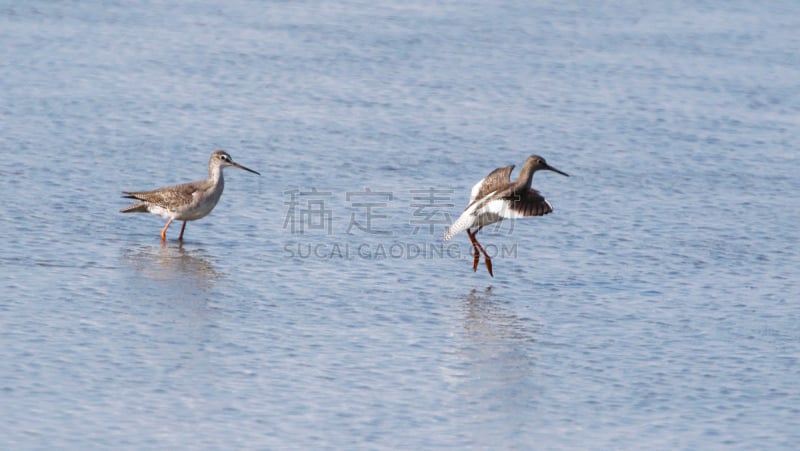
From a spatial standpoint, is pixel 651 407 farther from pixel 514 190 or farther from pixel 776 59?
pixel 776 59

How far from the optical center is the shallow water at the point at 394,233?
1131 cm

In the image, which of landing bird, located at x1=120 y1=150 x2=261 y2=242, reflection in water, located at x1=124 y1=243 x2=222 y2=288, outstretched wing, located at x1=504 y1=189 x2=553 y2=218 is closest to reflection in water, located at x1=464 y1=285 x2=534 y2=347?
outstretched wing, located at x1=504 y1=189 x2=553 y2=218

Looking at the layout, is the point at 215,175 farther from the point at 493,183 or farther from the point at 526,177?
the point at 526,177

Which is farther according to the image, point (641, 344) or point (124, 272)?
point (124, 272)

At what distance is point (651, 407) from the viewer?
457 inches

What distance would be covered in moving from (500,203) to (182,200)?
4.43 m

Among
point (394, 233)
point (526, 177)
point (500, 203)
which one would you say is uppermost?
point (526, 177)

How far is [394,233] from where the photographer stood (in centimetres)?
1775

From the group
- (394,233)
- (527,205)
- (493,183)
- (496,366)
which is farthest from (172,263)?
(496,366)

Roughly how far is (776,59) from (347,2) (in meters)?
11.3

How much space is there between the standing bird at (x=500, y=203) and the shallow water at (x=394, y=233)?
2.07 feet

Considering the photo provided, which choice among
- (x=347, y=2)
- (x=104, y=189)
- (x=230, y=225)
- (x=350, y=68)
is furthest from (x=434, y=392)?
(x=347, y=2)

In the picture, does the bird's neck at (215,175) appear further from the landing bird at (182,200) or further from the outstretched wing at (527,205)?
the outstretched wing at (527,205)

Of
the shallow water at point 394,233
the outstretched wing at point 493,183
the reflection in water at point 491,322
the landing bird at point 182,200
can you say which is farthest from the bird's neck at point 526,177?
the landing bird at point 182,200
